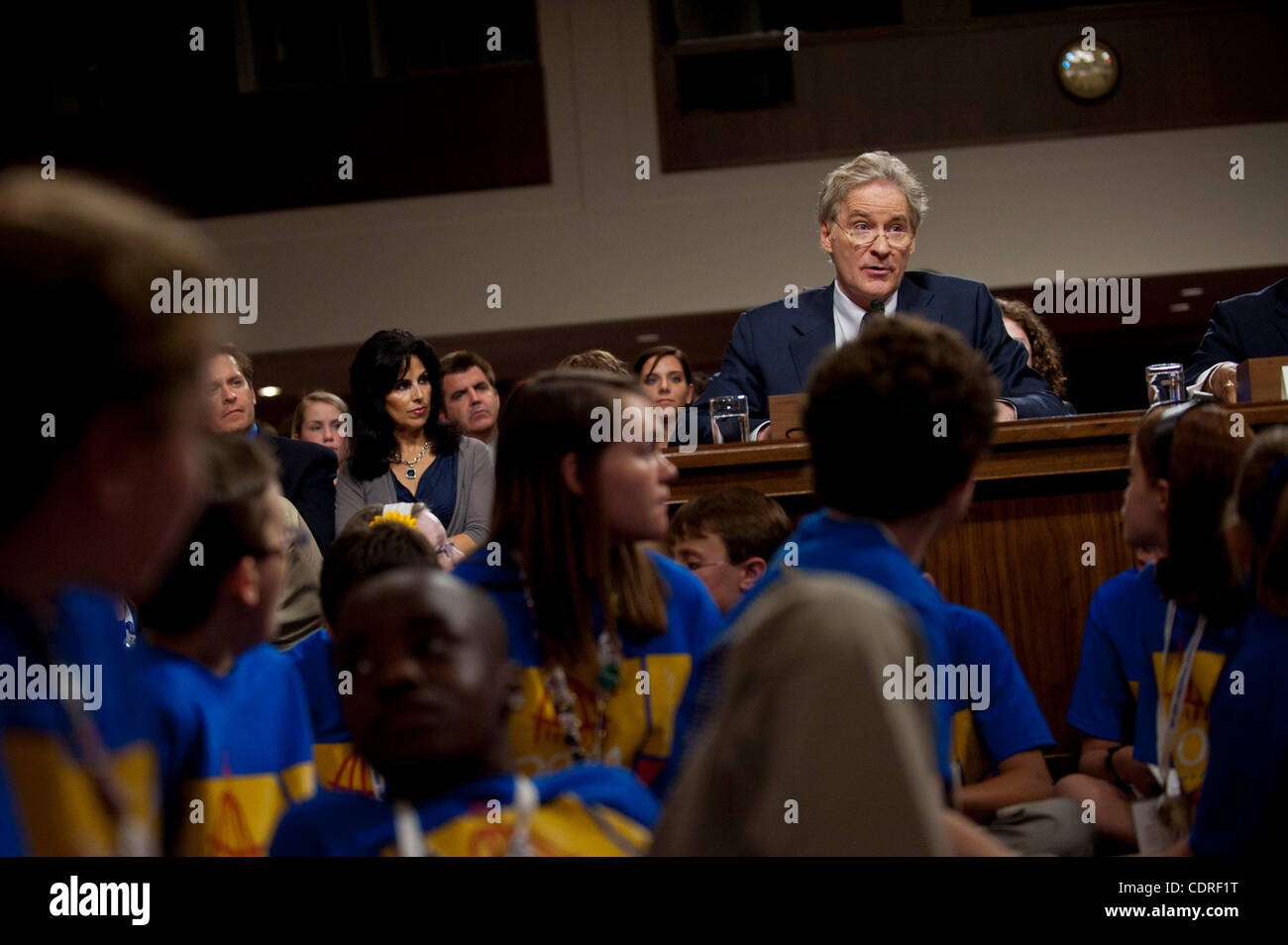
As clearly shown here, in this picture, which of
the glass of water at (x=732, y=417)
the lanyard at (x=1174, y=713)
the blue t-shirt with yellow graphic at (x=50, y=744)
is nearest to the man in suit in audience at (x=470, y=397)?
the glass of water at (x=732, y=417)

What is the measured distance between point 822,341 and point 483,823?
213 cm

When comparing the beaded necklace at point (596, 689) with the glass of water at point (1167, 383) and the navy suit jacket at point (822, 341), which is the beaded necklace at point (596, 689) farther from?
the glass of water at point (1167, 383)

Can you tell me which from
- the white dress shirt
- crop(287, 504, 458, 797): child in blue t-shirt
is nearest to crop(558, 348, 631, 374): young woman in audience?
the white dress shirt

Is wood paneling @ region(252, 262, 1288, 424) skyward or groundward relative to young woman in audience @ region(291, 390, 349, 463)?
skyward

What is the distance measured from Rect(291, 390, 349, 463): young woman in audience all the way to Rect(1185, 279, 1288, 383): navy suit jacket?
272 centimetres

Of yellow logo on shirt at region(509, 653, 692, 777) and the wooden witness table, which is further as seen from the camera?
the wooden witness table

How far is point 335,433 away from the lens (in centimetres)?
442

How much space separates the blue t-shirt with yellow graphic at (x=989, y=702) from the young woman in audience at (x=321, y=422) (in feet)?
9.08

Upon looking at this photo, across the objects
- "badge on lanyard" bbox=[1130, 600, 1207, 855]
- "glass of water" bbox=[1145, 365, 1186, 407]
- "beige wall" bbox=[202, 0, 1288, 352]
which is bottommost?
"badge on lanyard" bbox=[1130, 600, 1207, 855]

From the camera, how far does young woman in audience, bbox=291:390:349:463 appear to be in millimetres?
4387

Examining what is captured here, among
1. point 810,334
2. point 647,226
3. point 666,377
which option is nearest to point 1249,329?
point 810,334

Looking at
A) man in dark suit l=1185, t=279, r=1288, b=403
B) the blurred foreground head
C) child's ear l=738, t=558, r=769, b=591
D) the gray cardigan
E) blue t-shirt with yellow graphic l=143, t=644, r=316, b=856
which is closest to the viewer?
the blurred foreground head

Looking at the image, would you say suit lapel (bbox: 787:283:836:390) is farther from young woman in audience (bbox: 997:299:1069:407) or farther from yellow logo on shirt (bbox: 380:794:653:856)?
yellow logo on shirt (bbox: 380:794:653:856)
